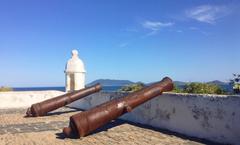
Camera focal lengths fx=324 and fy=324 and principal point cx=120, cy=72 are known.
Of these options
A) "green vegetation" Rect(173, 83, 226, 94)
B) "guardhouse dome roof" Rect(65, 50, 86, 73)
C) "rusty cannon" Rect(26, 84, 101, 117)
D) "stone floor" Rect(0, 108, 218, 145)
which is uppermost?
"guardhouse dome roof" Rect(65, 50, 86, 73)

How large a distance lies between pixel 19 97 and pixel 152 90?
941cm

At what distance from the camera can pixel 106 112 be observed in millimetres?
7469

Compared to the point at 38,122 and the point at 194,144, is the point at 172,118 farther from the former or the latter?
the point at 38,122

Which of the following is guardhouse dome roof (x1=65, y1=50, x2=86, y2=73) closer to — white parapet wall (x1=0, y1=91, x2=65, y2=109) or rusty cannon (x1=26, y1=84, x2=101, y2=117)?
white parapet wall (x1=0, y1=91, x2=65, y2=109)

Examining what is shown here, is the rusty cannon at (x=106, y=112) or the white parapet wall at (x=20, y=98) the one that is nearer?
the rusty cannon at (x=106, y=112)

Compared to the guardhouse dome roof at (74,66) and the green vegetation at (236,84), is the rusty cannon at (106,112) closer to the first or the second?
the green vegetation at (236,84)

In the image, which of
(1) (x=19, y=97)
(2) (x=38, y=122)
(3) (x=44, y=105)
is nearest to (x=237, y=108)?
(2) (x=38, y=122)

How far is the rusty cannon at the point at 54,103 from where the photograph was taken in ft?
37.6

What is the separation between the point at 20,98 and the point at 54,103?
4.58 m

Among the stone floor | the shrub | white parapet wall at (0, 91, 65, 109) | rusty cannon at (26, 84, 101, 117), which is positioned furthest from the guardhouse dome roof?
the stone floor

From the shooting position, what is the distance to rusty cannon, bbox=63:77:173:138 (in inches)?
276

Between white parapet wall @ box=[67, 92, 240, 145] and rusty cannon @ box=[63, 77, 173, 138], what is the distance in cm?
41

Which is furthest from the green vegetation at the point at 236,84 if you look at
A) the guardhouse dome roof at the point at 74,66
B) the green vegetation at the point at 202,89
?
the guardhouse dome roof at the point at 74,66

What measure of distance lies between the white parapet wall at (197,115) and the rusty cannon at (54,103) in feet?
11.4
